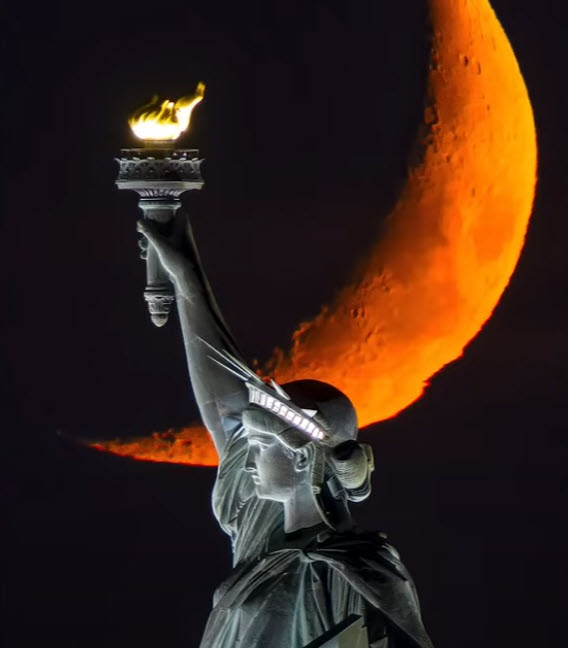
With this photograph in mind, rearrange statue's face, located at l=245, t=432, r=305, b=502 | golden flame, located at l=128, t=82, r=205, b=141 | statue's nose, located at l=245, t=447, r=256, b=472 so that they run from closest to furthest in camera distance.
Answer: statue's face, located at l=245, t=432, r=305, b=502 → statue's nose, located at l=245, t=447, r=256, b=472 → golden flame, located at l=128, t=82, r=205, b=141

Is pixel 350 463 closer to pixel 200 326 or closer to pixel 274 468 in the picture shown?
pixel 274 468

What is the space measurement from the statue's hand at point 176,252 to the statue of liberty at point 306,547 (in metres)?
0.40

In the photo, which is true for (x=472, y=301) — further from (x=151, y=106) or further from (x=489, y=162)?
(x=151, y=106)

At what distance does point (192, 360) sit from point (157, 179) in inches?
26.9

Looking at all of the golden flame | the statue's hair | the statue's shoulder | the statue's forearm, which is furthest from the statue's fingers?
the statue's shoulder

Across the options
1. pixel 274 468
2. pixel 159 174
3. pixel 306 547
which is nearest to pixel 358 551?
pixel 306 547

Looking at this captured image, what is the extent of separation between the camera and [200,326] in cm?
1020

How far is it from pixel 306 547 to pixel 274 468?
29 centimetres

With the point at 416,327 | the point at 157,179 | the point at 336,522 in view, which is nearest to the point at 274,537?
the point at 336,522

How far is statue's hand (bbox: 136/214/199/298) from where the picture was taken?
33.3ft

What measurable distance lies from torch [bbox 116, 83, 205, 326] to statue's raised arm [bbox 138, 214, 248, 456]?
44 millimetres

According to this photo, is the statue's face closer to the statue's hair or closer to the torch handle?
the statue's hair

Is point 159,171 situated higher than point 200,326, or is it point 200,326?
point 159,171

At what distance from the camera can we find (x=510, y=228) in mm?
12883
